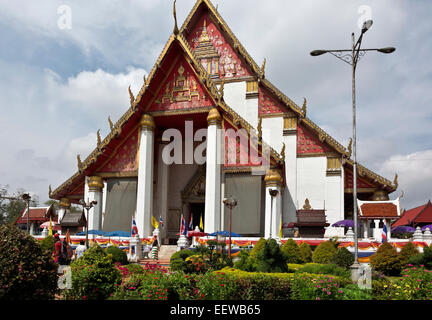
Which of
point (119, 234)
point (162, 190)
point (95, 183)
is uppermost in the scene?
point (95, 183)

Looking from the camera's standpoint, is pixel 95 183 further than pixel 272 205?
Yes

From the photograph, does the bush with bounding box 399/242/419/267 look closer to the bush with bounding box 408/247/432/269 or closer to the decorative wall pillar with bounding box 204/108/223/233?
the bush with bounding box 408/247/432/269

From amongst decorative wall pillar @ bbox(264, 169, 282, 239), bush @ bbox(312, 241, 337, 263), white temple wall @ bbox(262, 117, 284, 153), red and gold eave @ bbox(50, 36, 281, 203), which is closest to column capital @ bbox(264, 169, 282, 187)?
decorative wall pillar @ bbox(264, 169, 282, 239)

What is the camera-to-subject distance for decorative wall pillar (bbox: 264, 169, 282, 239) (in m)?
20.3

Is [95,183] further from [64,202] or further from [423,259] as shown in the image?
[423,259]

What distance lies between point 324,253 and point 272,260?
166 inches

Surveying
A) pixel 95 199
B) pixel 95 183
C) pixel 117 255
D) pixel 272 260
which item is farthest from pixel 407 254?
pixel 95 183

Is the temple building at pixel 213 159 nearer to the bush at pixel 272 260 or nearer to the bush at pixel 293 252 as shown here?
the bush at pixel 293 252

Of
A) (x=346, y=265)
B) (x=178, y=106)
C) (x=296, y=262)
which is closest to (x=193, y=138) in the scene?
(x=178, y=106)

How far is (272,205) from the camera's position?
20.5 m

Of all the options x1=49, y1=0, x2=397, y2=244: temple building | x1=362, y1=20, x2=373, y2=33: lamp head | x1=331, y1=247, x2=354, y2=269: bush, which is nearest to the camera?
x1=362, y1=20, x2=373, y2=33: lamp head

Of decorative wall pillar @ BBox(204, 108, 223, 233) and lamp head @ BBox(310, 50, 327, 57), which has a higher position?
lamp head @ BBox(310, 50, 327, 57)

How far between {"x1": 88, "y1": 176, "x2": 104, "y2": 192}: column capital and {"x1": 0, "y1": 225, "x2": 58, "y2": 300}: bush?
1591 centimetres
